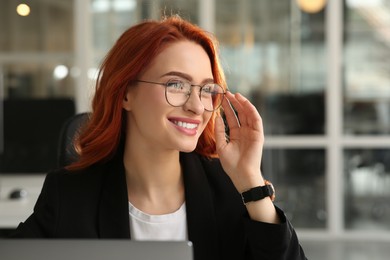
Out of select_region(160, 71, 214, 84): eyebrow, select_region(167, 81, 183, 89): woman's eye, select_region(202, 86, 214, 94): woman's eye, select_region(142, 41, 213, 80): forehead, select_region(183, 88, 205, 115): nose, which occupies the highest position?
select_region(142, 41, 213, 80): forehead

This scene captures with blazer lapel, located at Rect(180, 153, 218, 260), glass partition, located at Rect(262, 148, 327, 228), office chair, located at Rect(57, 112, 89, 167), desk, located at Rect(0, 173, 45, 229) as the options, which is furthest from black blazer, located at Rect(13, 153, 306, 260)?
glass partition, located at Rect(262, 148, 327, 228)

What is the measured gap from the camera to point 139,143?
5.51ft

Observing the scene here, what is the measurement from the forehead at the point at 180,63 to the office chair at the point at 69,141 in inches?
20.8

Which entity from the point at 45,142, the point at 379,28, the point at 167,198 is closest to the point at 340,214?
the point at 379,28

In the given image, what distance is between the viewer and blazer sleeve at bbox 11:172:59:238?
1620mm

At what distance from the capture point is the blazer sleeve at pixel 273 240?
145 centimetres

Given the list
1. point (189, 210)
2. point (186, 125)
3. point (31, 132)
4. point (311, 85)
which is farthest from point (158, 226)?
point (311, 85)

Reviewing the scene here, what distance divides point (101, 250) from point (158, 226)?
0.65 m

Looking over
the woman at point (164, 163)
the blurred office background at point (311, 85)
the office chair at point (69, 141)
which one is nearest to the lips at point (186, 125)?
the woman at point (164, 163)

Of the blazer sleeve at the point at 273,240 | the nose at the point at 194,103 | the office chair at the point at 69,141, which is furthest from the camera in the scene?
the office chair at the point at 69,141

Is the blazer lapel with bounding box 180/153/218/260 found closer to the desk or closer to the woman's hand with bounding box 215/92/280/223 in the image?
the woman's hand with bounding box 215/92/280/223

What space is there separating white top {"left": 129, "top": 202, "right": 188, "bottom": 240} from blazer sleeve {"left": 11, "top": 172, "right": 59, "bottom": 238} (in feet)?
0.64

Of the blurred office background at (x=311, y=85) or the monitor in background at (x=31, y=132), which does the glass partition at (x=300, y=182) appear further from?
the monitor in background at (x=31, y=132)

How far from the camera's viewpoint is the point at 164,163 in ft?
5.45
